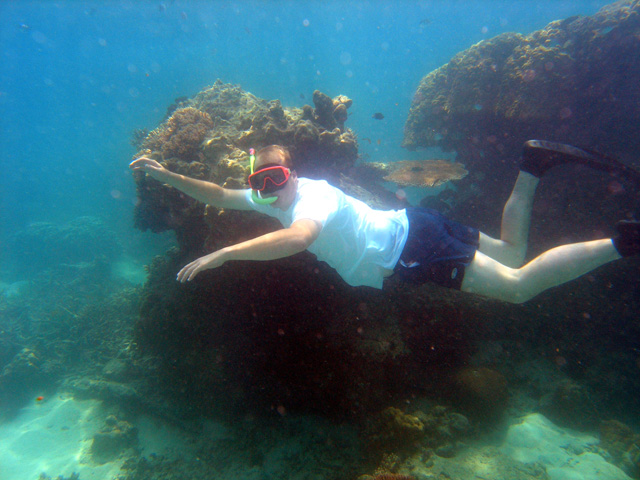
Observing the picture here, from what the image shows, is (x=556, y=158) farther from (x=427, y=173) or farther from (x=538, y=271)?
(x=427, y=173)

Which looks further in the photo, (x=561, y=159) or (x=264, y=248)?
(x=561, y=159)

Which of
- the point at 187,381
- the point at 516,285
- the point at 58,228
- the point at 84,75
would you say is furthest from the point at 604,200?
the point at 84,75

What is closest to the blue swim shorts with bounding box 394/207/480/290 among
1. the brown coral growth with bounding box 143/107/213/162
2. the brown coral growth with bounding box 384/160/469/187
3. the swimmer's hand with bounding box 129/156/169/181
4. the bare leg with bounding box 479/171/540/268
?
the bare leg with bounding box 479/171/540/268

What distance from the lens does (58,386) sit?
29.0ft

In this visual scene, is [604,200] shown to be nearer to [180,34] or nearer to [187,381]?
[187,381]

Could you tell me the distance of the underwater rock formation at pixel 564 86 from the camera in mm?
6754

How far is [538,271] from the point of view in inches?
111

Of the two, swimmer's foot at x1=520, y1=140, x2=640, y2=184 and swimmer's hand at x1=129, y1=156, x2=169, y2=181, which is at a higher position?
swimmer's hand at x1=129, y1=156, x2=169, y2=181

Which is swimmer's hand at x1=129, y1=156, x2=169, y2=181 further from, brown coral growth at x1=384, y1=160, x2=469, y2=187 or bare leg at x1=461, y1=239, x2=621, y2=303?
brown coral growth at x1=384, y1=160, x2=469, y2=187

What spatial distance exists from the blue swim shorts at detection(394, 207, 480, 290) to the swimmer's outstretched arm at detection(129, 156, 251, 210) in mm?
2020

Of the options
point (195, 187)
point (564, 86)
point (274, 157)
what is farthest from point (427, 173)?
point (195, 187)

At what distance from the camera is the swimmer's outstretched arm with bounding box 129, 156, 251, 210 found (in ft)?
10.9

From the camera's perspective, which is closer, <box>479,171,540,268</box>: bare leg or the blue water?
<box>479,171,540,268</box>: bare leg

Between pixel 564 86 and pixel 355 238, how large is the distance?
8.43 m
